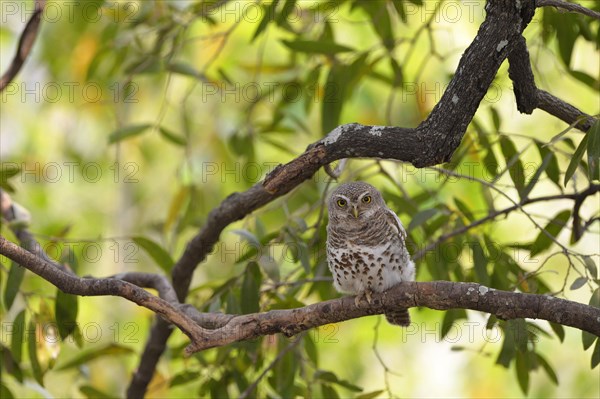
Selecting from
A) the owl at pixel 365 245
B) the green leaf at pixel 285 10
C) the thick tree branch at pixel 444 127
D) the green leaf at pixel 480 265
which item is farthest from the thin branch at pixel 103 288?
the green leaf at pixel 285 10

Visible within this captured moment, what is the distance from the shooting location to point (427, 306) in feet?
9.23

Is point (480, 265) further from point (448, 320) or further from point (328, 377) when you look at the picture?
point (328, 377)

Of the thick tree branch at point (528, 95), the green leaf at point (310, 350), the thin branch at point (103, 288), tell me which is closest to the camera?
the thick tree branch at point (528, 95)

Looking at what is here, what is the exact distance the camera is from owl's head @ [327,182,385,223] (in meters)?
3.68

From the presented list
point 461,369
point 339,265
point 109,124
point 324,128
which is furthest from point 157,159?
point 339,265

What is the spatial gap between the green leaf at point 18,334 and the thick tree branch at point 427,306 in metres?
1.15

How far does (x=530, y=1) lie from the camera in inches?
102

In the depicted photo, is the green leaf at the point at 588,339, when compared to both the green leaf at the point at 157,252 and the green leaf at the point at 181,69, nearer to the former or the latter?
the green leaf at the point at 157,252

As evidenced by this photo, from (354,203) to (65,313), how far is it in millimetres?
1357

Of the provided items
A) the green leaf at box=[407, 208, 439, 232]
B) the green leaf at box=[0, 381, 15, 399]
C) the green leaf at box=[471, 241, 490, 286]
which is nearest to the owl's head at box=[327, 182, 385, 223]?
the green leaf at box=[407, 208, 439, 232]

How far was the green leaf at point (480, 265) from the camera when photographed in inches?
138

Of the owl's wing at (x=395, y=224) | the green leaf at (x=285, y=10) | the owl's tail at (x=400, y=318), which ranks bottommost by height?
the owl's tail at (x=400, y=318)

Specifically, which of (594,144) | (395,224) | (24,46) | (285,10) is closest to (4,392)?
(24,46)

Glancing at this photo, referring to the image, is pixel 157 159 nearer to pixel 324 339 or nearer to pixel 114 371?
pixel 114 371
